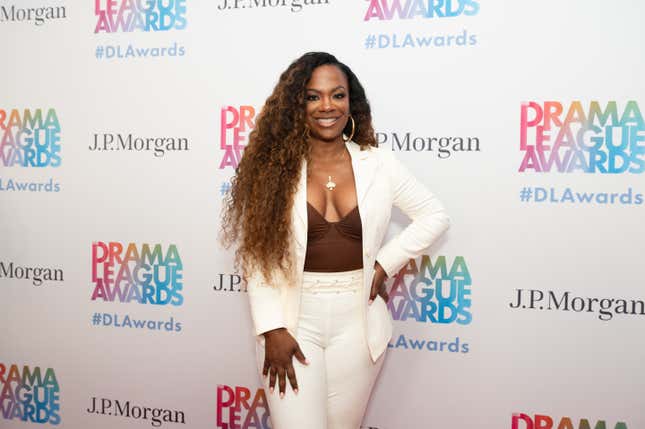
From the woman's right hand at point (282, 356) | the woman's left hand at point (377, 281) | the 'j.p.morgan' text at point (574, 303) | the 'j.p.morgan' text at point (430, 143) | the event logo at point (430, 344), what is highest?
the 'j.p.morgan' text at point (430, 143)

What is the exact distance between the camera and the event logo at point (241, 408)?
8.95 ft

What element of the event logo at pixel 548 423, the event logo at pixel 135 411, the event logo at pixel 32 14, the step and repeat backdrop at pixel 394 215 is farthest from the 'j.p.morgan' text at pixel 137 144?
the event logo at pixel 548 423

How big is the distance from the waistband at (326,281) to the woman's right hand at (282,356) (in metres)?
0.16

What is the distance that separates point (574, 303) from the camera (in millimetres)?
2408

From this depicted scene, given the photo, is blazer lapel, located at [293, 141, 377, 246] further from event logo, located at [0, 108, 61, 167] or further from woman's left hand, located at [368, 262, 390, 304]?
event logo, located at [0, 108, 61, 167]

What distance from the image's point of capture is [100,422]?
2.95 meters

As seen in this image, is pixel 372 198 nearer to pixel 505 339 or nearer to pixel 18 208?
pixel 505 339

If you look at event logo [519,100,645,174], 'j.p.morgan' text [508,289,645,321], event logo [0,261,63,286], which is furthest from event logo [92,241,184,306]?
event logo [519,100,645,174]

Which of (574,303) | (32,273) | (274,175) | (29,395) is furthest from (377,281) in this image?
(29,395)

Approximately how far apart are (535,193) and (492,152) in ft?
0.79

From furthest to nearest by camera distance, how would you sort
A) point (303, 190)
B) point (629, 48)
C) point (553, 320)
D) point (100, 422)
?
point (100, 422)
point (553, 320)
point (629, 48)
point (303, 190)

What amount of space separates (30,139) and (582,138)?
2.56 meters

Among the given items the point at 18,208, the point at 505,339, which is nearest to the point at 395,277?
the point at 505,339

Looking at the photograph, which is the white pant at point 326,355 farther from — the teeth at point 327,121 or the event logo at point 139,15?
the event logo at point 139,15
